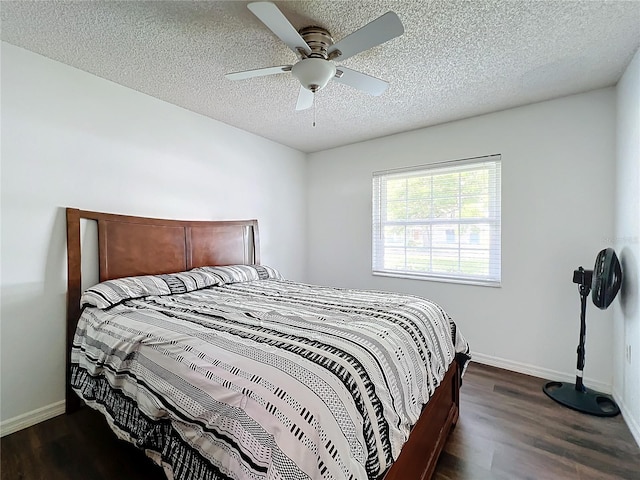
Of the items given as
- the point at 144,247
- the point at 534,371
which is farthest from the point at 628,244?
the point at 144,247

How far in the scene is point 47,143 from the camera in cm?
216

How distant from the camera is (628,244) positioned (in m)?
2.13

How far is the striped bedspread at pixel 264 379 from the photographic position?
90 centimetres

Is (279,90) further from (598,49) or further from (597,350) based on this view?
(597,350)

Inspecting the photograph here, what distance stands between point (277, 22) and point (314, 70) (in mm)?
345

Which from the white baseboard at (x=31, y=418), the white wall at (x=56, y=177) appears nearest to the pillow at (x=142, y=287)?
the white wall at (x=56, y=177)

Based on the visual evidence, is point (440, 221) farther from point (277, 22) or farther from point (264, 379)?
point (264, 379)

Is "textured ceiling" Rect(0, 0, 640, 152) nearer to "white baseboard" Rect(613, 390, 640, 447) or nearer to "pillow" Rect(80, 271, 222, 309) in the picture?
"pillow" Rect(80, 271, 222, 309)

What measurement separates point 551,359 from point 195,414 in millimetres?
3103

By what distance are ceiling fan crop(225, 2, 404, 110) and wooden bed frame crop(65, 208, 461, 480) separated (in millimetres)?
1587

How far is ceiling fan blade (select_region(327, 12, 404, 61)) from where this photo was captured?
1423 millimetres

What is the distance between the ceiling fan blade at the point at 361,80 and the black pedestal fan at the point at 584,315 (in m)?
2.04

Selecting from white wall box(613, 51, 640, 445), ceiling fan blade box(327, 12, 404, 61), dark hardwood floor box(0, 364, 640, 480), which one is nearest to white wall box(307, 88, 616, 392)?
white wall box(613, 51, 640, 445)

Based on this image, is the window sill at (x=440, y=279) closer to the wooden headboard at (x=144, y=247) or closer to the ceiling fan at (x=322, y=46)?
the wooden headboard at (x=144, y=247)
